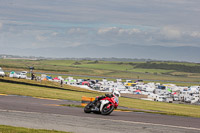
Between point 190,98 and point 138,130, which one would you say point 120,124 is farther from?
point 190,98

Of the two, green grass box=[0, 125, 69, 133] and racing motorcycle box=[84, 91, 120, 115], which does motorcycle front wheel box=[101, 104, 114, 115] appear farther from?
green grass box=[0, 125, 69, 133]

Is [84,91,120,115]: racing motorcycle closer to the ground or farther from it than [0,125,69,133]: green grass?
farther from it

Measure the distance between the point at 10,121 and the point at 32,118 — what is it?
1.23 meters

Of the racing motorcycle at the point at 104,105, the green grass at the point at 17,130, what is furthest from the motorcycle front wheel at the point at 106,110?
the green grass at the point at 17,130

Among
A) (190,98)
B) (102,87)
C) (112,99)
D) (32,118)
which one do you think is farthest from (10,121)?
(102,87)

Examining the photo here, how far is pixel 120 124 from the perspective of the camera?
1484 centimetres

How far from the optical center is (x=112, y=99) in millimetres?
19109

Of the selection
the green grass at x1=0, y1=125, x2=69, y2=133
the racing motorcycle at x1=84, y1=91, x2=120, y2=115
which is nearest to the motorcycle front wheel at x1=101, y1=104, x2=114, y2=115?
the racing motorcycle at x1=84, y1=91, x2=120, y2=115

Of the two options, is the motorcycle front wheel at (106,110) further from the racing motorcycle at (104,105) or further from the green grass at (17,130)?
the green grass at (17,130)

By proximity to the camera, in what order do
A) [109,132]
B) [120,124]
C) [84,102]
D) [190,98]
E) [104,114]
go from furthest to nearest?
[190,98], [84,102], [104,114], [120,124], [109,132]

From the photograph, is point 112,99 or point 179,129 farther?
point 112,99

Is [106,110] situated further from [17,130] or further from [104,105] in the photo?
[17,130]

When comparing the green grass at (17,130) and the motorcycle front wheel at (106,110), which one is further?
the motorcycle front wheel at (106,110)

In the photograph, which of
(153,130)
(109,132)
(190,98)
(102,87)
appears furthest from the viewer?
(102,87)
